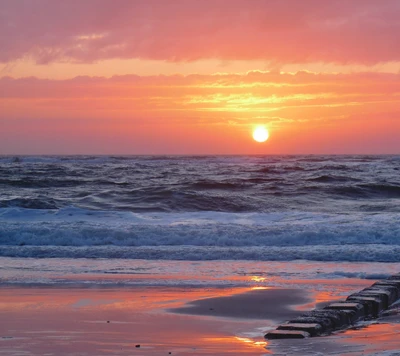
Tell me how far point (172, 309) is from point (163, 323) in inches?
33.3

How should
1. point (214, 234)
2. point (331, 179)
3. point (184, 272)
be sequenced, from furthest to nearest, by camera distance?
1. point (331, 179)
2. point (214, 234)
3. point (184, 272)

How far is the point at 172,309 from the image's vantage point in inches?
329

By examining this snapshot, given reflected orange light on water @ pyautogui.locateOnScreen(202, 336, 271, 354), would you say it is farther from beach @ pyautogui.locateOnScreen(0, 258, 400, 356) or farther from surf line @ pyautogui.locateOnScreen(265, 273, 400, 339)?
surf line @ pyautogui.locateOnScreen(265, 273, 400, 339)

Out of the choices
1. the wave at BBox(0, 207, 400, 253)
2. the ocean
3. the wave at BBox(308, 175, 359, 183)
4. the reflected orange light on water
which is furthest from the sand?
the wave at BBox(308, 175, 359, 183)

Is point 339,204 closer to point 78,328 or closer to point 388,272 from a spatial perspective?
point 388,272

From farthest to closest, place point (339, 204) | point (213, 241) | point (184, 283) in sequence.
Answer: point (339, 204), point (213, 241), point (184, 283)

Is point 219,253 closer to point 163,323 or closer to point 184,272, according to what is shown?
point 184,272

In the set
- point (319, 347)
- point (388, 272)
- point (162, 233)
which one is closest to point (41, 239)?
point (162, 233)

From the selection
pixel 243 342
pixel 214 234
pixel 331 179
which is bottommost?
pixel 243 342

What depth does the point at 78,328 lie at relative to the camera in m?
7.17

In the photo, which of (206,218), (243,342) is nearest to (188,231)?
(206,218)

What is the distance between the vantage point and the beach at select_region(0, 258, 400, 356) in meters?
6.36

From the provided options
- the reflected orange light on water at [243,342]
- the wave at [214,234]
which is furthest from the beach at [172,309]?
the wave at [214,234]

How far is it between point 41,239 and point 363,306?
32.7 feet
